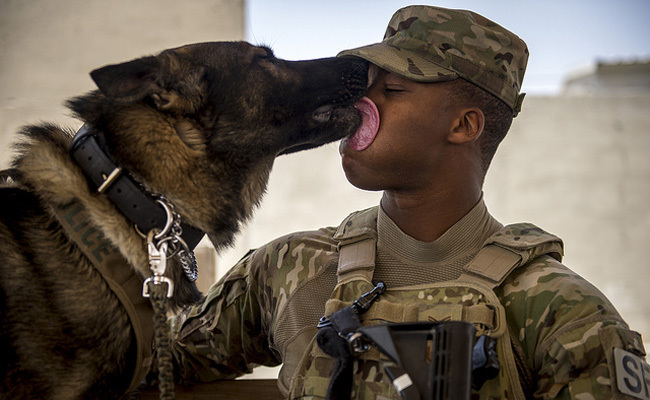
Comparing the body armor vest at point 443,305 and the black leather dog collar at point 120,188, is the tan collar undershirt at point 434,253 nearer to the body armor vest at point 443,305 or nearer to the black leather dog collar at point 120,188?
→ the body armor vest at point 443,305

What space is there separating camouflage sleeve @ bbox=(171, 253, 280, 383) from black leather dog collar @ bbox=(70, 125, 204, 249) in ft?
1.29

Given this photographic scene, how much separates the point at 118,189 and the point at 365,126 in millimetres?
591

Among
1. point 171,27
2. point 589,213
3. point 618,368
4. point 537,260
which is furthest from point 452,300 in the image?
point 589,213

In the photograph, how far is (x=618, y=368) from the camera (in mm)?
1139

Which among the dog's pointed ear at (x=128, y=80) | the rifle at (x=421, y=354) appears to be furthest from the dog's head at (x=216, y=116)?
the rifle at (x=421, y=354)

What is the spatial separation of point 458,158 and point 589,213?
15.0 ft

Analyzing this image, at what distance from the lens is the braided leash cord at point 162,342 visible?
3.70 feet

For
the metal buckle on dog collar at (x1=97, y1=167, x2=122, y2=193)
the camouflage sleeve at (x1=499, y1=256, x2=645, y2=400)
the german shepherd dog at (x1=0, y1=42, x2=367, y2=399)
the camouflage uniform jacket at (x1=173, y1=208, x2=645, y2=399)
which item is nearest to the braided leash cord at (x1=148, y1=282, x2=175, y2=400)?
the german shepherd dog at (x1=0, y1=42, x2=367, y2=399)

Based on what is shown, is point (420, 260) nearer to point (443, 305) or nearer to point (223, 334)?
point (443, 305)

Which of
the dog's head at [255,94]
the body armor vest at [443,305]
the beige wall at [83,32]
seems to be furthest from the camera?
the beige wall at [83,32]

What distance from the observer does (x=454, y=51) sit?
1478 millimetres

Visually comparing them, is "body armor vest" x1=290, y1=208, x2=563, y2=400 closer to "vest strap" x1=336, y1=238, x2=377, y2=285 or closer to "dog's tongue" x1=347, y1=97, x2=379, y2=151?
"vest strap" x1=336, y1=238, x2=377, y2=285

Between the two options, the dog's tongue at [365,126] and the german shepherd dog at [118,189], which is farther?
the dog's tongue at [365,126]

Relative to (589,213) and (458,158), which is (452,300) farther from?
(589,213)
